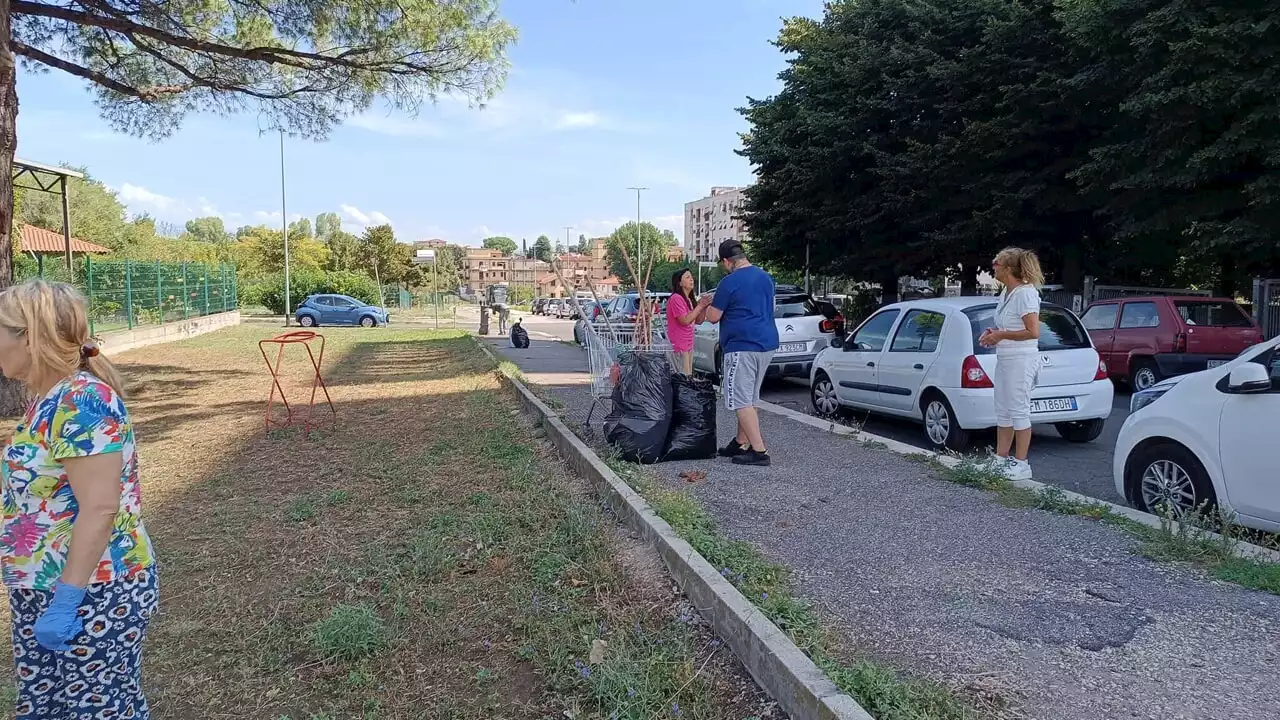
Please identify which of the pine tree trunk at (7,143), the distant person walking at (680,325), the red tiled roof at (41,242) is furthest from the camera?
the red tiled roof at (41,242)

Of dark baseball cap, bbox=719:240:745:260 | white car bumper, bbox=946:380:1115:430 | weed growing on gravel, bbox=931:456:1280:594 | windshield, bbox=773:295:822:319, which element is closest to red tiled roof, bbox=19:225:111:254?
windshield, bbox=773:295:822:319

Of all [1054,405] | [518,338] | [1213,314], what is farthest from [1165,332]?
[518,338]

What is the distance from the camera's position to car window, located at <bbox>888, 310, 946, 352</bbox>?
7.95m

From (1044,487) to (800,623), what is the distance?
3.02m

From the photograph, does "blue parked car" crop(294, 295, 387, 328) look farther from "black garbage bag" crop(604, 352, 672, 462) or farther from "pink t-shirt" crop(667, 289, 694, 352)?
"black garbage bag" crop(604, 352, 672, 462)

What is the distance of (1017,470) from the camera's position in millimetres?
5965

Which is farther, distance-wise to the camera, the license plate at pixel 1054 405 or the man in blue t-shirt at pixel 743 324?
the license plate at pixel 1054 405

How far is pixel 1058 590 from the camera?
12.7 ft

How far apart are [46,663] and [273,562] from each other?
3.02 meters

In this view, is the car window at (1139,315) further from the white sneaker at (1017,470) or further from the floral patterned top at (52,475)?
the floral patterned top at (52,475)

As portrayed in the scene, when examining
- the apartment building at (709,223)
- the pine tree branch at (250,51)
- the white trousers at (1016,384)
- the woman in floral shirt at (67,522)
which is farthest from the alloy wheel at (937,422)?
the apartment building at (709,223)

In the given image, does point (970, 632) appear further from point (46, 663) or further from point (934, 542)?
point (46, 663)

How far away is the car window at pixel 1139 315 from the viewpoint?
13.1 metres

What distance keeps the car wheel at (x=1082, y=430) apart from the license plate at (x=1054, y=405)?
688 millimetres
